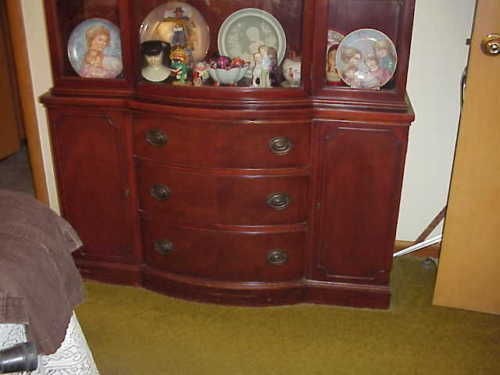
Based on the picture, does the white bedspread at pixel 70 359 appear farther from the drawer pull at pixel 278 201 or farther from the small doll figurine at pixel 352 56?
the small doll figurine at pixel 352 56

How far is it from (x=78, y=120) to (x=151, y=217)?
0.49 metres

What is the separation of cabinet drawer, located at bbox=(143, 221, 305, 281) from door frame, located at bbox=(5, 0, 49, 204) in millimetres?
804

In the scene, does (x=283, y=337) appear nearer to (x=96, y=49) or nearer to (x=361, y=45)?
(x=361, y=45)

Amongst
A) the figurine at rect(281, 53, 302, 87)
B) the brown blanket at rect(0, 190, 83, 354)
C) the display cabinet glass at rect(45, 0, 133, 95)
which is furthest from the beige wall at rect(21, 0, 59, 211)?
the brown blanket at rect(0, 190, 83, 354)

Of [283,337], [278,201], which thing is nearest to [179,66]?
[278,201]

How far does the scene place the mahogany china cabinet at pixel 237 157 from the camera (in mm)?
2051

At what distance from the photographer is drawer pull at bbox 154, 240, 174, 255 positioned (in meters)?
2.32

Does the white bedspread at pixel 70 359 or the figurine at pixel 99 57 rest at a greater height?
the figurine at pixel 99 57

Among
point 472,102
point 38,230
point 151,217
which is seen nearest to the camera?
point 38,230

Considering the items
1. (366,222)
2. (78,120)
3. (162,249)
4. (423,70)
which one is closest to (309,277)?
(366,222)

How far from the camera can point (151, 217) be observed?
2314 millimetres

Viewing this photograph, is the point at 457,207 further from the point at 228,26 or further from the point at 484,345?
the point at 228,26

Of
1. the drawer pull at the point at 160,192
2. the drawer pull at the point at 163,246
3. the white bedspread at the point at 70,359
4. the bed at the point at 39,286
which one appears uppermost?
the bed at the point at 39,286

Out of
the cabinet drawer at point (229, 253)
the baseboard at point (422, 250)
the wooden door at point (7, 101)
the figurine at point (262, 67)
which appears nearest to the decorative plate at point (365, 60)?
the figurine at point (262, 67)
